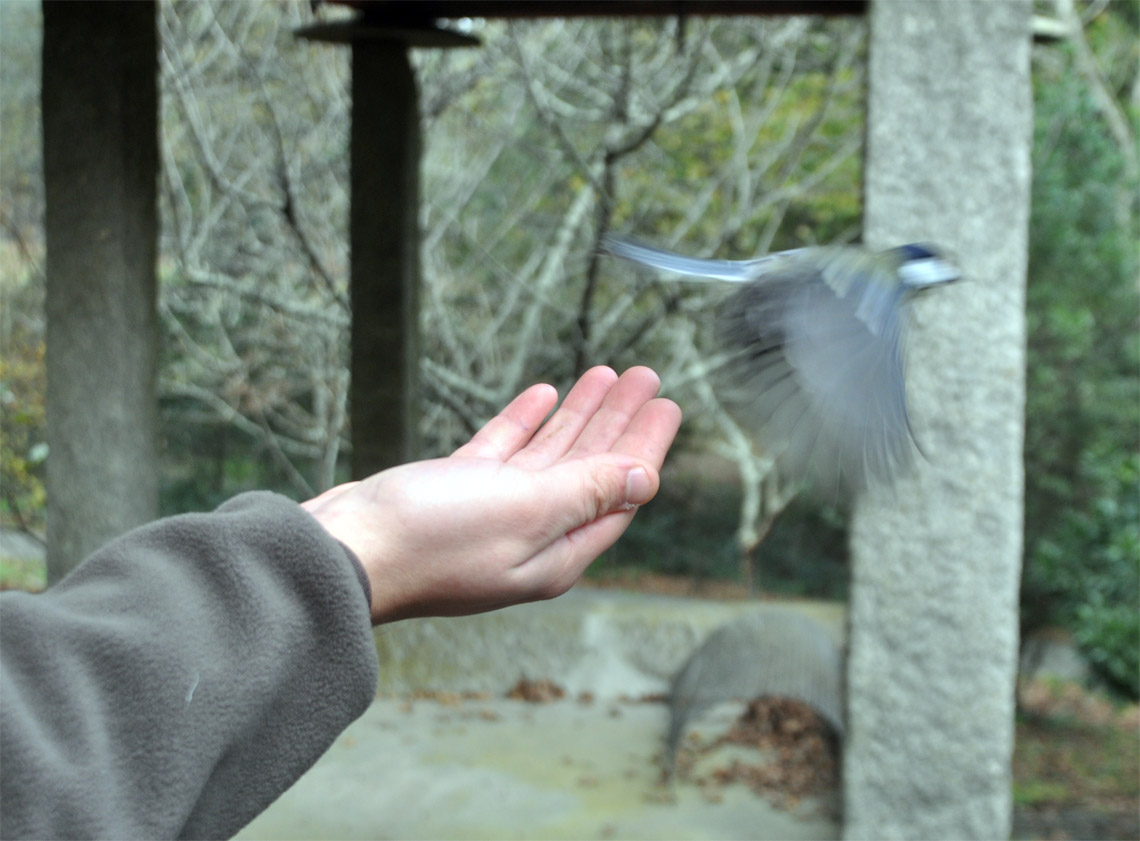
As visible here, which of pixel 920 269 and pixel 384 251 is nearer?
pixel 920 269

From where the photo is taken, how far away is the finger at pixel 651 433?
1014 mm

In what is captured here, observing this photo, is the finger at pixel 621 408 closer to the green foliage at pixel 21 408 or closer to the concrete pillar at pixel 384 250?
the concrete pillar at pixel 384 250

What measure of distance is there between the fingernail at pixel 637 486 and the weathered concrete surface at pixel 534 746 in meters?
2.30

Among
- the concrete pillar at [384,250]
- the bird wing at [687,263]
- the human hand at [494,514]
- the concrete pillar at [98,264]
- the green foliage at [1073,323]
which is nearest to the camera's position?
the human hand at [494,514]

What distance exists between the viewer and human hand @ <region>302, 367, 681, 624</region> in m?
0.82

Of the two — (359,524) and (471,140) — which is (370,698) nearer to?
(359,524)

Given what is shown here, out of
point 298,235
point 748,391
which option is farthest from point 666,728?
point 748,391

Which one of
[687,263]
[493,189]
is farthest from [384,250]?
[493,189]

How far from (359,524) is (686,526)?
618cm

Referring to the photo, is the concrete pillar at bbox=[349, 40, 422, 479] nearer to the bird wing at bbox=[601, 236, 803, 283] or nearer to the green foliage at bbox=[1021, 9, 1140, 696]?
the bird wing at bbox=[601, 236, 803, 283]

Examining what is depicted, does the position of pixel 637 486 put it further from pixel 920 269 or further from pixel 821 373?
pixel 920 269

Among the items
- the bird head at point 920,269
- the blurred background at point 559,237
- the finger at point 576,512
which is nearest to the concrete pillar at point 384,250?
the blurred background at point 559,237

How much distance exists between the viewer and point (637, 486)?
958 millimetres

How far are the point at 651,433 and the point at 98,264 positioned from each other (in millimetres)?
1378
